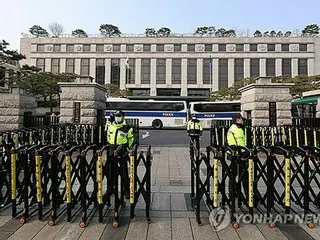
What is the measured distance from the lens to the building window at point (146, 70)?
A: 2371 inches

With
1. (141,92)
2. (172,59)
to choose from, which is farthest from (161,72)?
(141,92)

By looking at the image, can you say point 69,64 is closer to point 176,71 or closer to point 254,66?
point 176,71

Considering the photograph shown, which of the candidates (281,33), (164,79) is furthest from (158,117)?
(281,33)

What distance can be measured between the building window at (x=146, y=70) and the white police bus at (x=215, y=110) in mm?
30386

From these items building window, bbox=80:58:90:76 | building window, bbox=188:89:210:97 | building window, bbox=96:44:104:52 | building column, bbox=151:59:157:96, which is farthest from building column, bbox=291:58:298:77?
building window, bbox=80:58:90:76

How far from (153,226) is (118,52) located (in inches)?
2303

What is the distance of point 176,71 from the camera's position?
2362 inches

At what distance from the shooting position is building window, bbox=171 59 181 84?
59.8m

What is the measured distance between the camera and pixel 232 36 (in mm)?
61281

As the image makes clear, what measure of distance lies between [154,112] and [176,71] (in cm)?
3016

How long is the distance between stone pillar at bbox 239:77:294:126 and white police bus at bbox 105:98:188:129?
17.4 meters

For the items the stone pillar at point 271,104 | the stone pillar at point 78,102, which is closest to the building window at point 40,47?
the stone pillar at point 78,102

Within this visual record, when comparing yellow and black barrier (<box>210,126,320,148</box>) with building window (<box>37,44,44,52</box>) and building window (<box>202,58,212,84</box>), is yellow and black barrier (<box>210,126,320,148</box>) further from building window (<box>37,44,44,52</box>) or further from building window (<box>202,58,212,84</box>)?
building window (<box>37,44,44,52</box>)

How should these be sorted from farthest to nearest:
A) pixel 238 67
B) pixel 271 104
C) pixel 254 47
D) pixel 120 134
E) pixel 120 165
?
1. pixel 254 47
2. pixel 238 67
3. pixel 271 104
4. pixel 120 134
5. pixel 120 165
